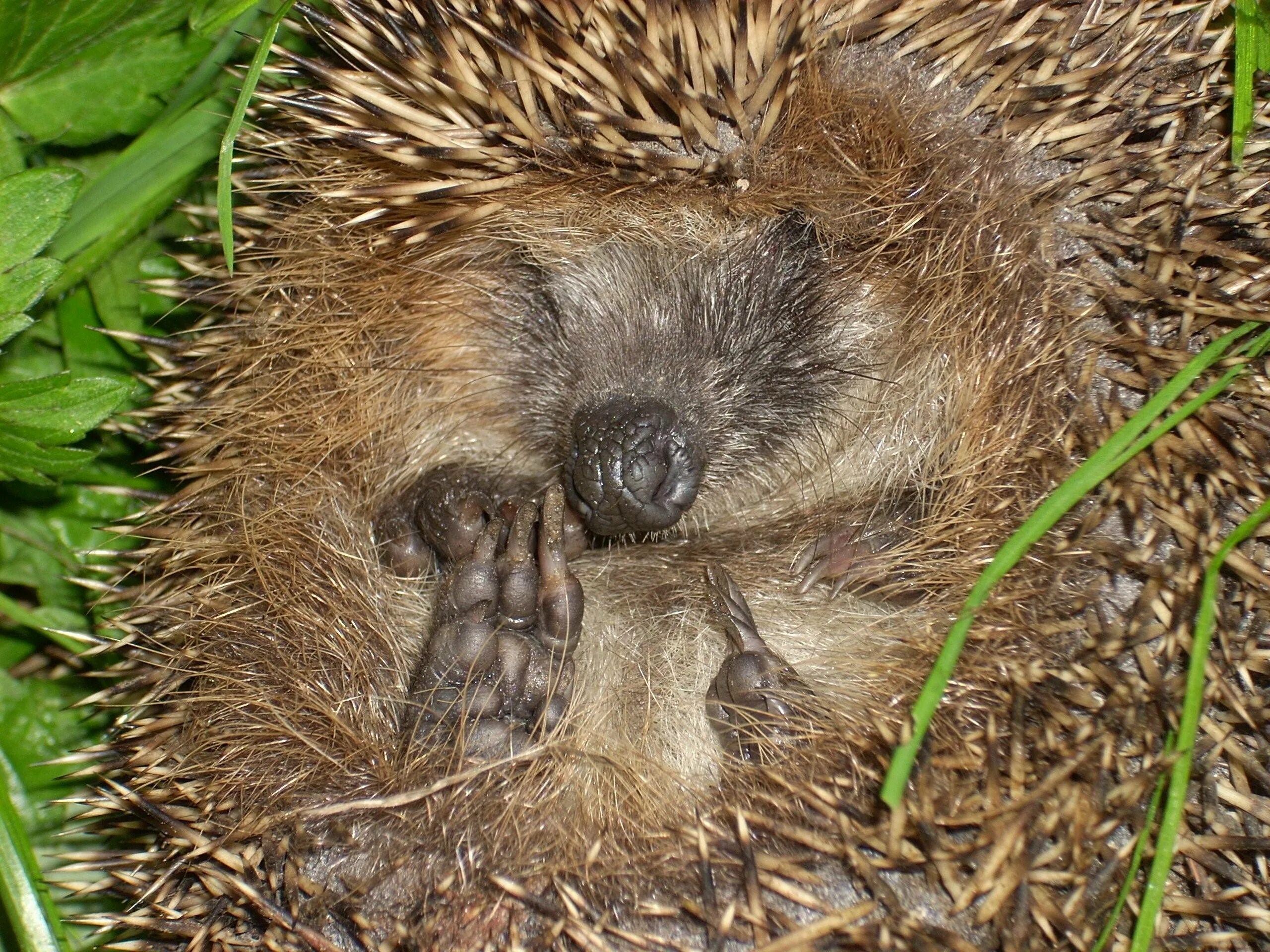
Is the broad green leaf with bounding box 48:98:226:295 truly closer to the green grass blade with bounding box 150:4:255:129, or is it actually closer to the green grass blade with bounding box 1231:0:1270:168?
the green grass blade with bounding box 150:4:255:129

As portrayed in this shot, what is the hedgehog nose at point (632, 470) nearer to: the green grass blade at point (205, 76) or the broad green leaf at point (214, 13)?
the broad green leaf at point (214, 13)

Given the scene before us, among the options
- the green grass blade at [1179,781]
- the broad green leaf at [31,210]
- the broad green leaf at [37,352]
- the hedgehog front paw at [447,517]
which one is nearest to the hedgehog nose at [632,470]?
the hedgehog front paw at [447,517]

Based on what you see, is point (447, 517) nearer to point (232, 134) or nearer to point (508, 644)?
point (508, 644)

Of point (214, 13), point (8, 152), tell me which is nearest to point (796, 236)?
point (214, 13)

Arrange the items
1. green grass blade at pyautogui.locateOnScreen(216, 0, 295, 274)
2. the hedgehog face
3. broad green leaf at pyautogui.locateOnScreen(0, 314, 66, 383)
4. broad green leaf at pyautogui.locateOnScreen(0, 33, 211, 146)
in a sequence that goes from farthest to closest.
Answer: broad green leaf at pyautogui.locateOnScreen(0, 314, 66, 383), broad green leaf at pyautogui.locateOnScreen(0, 33, 211, 146), the hedgehog face, green grass blade at pyautogui.locateOnScreen(216, 0, 295, 274)

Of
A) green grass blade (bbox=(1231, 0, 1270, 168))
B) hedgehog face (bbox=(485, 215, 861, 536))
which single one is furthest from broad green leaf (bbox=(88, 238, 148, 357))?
green grass blade (bbox=(1231, 0, 1270, 168))

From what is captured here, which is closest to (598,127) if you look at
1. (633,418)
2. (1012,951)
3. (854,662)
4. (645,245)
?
(645,245)
